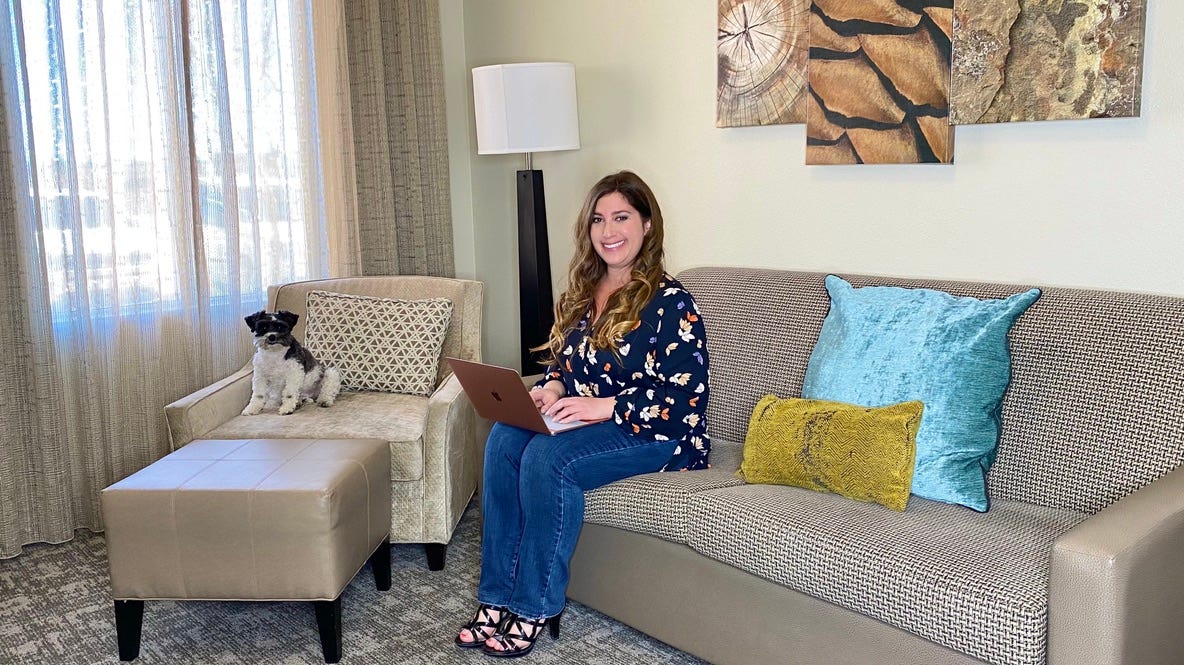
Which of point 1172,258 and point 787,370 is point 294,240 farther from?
point 1172,258

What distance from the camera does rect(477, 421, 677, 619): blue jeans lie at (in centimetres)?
241

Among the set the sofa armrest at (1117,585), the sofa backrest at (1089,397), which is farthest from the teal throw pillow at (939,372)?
the sofa armrest at (1117,585)

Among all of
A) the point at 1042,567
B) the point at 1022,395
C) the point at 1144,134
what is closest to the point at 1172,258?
the point at 1144,134

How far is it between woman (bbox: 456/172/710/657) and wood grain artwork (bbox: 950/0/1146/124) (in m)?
0.85

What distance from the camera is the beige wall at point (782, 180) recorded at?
2.26 m

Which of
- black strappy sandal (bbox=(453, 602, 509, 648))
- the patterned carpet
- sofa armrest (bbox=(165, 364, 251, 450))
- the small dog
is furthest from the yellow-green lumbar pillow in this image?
sofa armrest (bbox=(165, 364, 251, 450))

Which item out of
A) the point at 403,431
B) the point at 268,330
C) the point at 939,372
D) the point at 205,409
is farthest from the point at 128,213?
the point at 939,372

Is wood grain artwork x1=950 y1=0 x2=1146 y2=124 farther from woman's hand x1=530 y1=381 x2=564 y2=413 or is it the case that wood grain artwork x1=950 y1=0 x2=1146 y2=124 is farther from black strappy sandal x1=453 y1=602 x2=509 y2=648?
black strappy sandal x1=453 y1=602 x2=509 y2=648

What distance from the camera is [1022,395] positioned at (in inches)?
87.8

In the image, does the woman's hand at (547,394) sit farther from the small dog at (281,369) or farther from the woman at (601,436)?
the small dog at (281,369)

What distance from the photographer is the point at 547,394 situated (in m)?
2.68

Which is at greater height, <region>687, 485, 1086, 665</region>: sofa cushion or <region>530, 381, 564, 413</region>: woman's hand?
<region>530, 381, 564, 413</region>: woman's hand

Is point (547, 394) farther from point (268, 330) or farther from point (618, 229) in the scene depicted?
point (268, 330)

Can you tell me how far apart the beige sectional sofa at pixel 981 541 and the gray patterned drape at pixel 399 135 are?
1879mm
